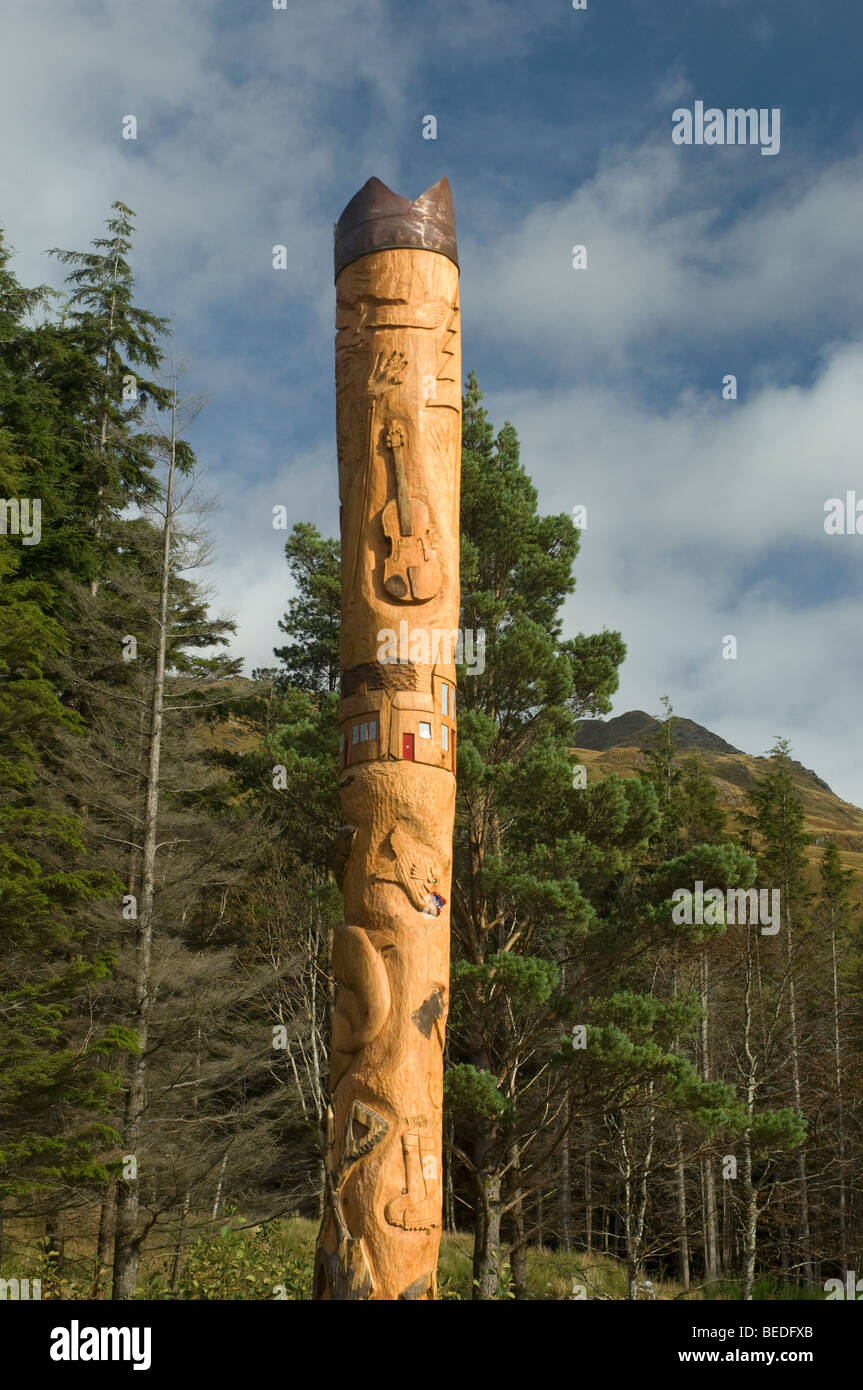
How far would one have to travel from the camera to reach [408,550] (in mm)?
8805

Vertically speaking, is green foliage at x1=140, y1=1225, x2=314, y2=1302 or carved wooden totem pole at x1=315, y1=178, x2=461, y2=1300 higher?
carved wooden totem pole at x1=315, y1=178, x2=461, y2=1300

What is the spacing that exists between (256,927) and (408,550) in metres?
16.1

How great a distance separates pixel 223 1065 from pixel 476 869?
15.9 ft

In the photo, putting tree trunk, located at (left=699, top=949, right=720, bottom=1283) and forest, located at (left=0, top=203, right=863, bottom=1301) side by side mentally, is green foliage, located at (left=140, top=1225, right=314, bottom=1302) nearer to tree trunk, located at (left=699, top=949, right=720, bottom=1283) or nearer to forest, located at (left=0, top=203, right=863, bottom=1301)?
forest, located at (left=0, top=203, right=863, bottom=1301)

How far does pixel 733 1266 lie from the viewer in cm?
2788

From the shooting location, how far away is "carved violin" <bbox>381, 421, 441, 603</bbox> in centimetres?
874

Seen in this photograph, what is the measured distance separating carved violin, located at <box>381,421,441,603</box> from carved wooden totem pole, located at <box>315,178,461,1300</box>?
12 millimetres

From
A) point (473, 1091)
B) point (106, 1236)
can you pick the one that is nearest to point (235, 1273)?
point (106, 1236)

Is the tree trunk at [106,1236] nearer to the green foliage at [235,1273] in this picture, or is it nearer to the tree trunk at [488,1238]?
the green foliage at [235,1273]

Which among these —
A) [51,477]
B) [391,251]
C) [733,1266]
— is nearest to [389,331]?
[391,251]

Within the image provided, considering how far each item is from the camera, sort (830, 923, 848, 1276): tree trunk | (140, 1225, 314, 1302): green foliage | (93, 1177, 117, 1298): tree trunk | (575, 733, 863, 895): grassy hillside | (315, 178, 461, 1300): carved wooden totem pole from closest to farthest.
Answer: (315, 178, 461, 1300): carved wooden totem pole
(140, 1225, 314, 1302): green foliage
(93, 1177, 117, 1298): tree trunk
(830, 923, 848, 1276): tree trunk
(575, 733, 863, 895): grassy hillside

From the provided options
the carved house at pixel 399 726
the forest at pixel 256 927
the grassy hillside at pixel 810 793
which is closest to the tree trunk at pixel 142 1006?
the forest at pixel 256 927

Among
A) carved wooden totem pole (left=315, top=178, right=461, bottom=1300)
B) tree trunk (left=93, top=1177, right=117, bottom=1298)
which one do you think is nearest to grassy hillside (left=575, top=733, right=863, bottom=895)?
tree trunk (left=93, top=1177, right=117, bottom=1298)
